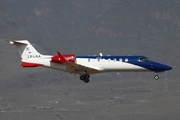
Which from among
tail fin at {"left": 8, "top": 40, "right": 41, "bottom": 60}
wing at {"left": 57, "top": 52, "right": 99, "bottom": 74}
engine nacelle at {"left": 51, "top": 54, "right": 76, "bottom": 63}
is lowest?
wing at {"left": 57, "top": 52, "right": 99, "bottom": 74}

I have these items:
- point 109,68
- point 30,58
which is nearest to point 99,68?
point 109,68

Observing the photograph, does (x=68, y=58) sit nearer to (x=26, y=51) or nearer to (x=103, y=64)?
(x=103, y=64)

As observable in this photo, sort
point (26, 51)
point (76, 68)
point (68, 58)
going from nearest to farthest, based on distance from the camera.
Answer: point (68, 58)
point (76, 68)
point (26, 51)

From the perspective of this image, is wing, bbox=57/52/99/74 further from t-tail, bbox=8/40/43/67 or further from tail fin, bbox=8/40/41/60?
tail fin, bbox=8/40/41/60

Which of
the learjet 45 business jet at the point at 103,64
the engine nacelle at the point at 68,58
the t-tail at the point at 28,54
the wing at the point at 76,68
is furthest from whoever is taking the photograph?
the t-tail at the point at 28,54

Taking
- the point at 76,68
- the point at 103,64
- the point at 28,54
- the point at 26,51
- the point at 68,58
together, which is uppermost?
the point at 26,51

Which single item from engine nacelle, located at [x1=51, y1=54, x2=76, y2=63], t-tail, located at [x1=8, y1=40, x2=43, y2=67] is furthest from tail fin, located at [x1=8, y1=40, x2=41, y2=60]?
engine nacelle, located at [x1=51, y1=54, x2=76, y2=63]

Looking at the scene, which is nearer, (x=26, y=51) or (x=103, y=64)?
(x=103, y=64)

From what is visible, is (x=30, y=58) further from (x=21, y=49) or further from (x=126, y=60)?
(x=126, y=60)

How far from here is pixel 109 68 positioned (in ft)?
344

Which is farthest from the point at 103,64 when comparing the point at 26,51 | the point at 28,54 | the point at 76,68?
the point at 26,51

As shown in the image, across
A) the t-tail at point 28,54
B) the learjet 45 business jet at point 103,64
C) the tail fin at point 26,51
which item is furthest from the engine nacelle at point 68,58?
the tail fin at point 26,51

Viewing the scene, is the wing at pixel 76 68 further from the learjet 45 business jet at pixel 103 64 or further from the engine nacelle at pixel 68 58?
the engine nacelle at pixel 68 58

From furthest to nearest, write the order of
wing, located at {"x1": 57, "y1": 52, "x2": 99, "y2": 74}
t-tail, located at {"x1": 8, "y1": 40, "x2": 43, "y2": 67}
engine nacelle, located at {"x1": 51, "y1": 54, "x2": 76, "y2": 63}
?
t-tail, located at {"x1": 8, "y1": 40, "x2": 43, "y2": 67} → engine nacelle, located at {"x1": 51, "y1": 54, "x2": 76, "y2": 63} → wing, located at {"x1": 57, "y1": 52, "x2": 99, "y2": 74}
